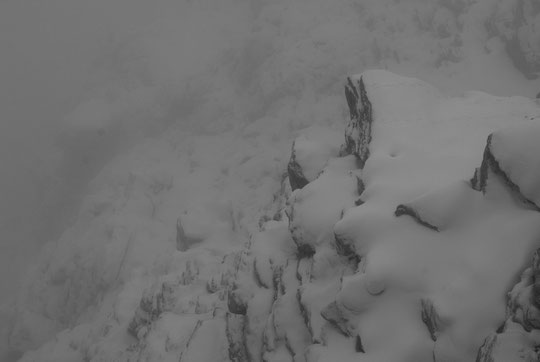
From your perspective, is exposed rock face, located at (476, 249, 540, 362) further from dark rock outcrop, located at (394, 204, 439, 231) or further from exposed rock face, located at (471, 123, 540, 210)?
dark rock outcrop, located at (394, 204, 439, 231)

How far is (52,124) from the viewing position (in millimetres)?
76375

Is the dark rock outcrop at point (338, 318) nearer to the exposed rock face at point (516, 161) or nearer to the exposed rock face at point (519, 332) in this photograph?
the exposed rock face at point (519, 332)

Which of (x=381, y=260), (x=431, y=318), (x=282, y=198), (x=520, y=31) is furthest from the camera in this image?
(x=520, y=31)

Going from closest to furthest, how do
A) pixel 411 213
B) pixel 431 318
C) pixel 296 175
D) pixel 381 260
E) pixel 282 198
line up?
1. pixel 431 318
2. pixel 381 260
3. pixel 411 213
4. pixel 296 175
5. pixel 282 198

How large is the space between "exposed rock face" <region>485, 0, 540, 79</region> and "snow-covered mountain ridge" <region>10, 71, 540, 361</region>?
25046 mm

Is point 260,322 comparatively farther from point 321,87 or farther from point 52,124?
point 52,124

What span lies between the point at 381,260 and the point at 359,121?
8.52 meters

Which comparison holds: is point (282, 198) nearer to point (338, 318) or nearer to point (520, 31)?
point (338, 318)

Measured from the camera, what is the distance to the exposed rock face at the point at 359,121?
1742 cm

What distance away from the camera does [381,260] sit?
11.9 m

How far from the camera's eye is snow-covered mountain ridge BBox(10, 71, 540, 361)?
1041 cm

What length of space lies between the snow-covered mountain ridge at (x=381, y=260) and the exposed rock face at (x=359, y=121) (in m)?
0.08

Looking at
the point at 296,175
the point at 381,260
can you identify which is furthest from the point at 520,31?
the point at 381,260

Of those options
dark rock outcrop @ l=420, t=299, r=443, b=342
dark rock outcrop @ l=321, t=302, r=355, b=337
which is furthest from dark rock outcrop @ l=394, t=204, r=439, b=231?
dark rock outcrop @ l=321, t=302, r=355, b=337
